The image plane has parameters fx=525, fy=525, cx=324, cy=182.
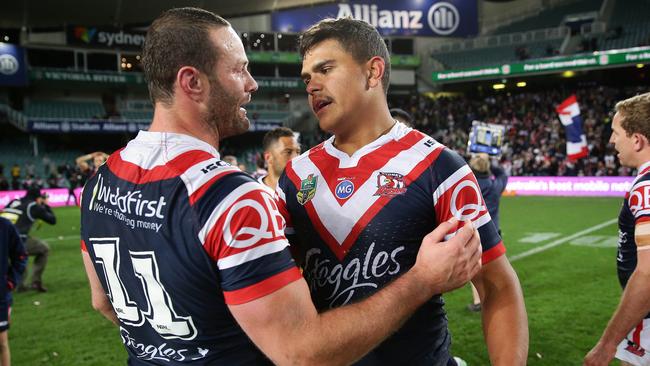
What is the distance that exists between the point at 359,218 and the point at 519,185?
80.0 ft

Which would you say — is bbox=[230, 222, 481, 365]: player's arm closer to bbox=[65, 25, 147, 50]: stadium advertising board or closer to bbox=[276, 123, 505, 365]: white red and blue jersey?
bbox=[276, 123, 505, 365]: white red and blue jersey

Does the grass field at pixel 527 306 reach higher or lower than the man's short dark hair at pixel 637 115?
lower

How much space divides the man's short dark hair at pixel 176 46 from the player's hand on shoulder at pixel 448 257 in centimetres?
96

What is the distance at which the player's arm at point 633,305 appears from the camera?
2.63 meters

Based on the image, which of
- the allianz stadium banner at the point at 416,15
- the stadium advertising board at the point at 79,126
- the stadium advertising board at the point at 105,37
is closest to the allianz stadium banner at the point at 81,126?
the stadium advertising board at the point at 79,126

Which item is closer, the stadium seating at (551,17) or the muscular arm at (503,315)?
the muscular arm at (503,315)

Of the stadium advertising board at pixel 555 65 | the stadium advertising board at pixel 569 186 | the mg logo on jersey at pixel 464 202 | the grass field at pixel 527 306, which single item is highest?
the stadium advertising board at pixel 555 65

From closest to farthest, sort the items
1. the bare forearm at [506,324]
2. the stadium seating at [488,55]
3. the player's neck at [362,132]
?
the bare forearm at [506,324]
the player's neck at [362,132]
the stadium seating at [488,55]

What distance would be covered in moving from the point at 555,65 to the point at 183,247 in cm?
3376

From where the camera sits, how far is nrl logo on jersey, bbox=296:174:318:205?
2.24m

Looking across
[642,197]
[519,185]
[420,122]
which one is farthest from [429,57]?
[642,197]

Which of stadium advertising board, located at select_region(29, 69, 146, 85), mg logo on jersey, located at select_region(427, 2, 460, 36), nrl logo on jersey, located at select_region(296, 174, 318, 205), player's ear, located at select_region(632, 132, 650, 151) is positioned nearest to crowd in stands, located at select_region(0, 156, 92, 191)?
stadium advertising board, located at select_region(29, 69, 146, 85)

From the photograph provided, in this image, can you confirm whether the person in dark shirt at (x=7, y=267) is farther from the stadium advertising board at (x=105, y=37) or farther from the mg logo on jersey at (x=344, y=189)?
the stadium advertising board at (x=105, y=37)

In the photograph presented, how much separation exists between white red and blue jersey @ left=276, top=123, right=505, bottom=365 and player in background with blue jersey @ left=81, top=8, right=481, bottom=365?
0.37 metres
